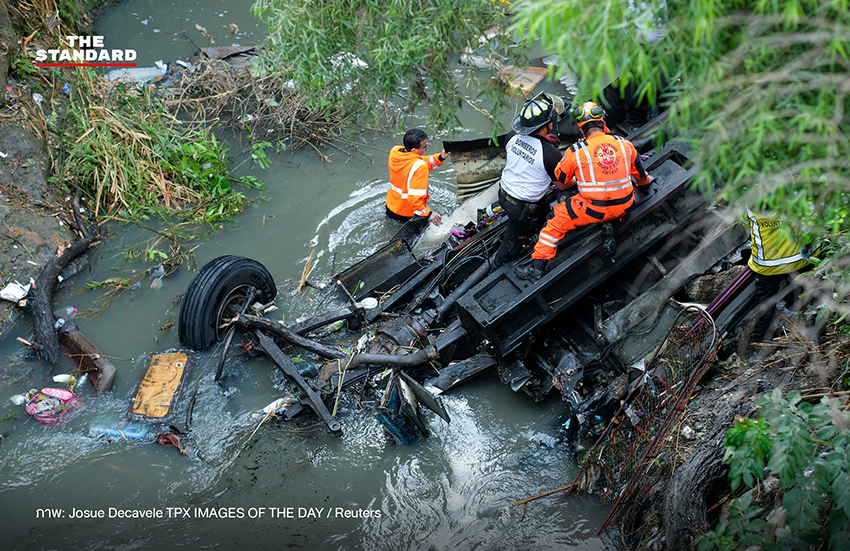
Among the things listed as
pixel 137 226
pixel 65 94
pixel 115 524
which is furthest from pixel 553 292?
pixel 65 94

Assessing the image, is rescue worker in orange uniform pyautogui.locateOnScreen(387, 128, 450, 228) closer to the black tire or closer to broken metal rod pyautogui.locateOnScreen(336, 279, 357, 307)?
broken metal rod pyautogui.locateOnScreen(336, 279, 357, 307)

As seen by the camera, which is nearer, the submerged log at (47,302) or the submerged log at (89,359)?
the submerged log at (89,359)

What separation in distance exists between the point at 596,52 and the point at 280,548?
13.1 ft

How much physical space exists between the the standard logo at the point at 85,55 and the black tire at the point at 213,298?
4.90 meters

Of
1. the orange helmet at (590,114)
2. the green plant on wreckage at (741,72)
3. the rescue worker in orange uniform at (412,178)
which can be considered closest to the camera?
the green plant on wreckage at (741,72)

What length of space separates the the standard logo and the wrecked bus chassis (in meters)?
4.95

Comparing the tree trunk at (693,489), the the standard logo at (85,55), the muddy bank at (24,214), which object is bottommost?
the tree trunk at (693,489)

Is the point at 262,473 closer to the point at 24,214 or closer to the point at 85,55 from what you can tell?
the point at 24,214

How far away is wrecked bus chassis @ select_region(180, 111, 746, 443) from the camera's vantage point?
4.61 metres

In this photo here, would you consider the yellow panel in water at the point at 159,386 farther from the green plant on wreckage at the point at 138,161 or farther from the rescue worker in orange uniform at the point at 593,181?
the rescue worker in orange uniform at the point at 593,181

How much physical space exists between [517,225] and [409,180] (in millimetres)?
1877

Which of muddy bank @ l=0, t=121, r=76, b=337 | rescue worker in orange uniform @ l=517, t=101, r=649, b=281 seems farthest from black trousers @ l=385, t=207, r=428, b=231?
muddy bank @ l=0, t=121, r=76, b=337

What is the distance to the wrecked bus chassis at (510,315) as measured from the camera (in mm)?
4605

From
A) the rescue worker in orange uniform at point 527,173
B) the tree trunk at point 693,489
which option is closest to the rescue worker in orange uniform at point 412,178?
the rescue worker in orange uniform at point 527,173
